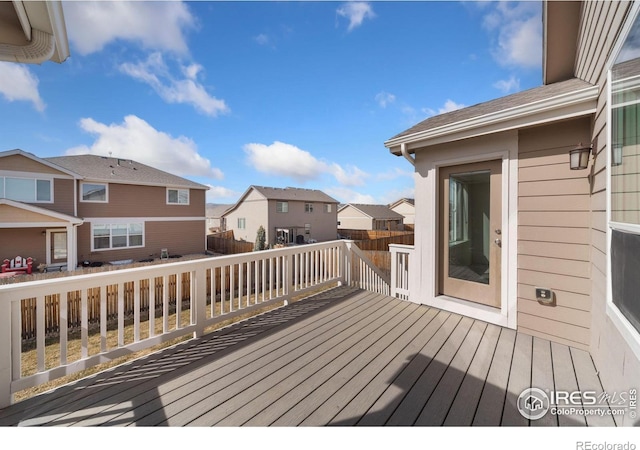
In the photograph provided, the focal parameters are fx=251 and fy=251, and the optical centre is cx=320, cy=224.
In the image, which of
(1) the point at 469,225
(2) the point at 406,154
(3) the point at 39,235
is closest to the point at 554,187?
(1) the point at 469,225

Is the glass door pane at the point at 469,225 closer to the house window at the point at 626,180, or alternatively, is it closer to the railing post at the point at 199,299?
the house window at the point at 626,180

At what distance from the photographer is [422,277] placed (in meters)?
3.73

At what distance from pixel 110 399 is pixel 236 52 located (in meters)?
6.93

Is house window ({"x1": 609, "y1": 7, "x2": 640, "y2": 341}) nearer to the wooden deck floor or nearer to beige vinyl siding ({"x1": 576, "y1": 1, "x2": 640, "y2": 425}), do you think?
beige vinyl siding ({"x1": 576, "y1": 1, "x2": 640, "y2": 425})

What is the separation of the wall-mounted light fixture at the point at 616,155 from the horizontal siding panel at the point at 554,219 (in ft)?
3.33

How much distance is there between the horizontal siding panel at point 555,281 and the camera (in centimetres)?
245

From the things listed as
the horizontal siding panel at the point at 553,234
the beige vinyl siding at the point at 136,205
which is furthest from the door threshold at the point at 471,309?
the beige vinyl siding at the point at 136,205

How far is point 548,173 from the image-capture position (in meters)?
2.66

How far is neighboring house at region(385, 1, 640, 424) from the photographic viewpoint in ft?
5.09

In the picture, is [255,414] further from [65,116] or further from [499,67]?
[65,116]

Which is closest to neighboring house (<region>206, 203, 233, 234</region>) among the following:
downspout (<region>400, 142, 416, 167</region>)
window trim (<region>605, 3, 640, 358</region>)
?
downspout (<region>400, 142, 416, 167</region>)

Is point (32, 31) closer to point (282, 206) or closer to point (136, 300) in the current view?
point (136, 300)

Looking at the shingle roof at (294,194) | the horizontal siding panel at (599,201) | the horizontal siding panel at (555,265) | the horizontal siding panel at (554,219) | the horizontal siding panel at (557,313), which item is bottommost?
the horizontal siding panel at (557,313)
